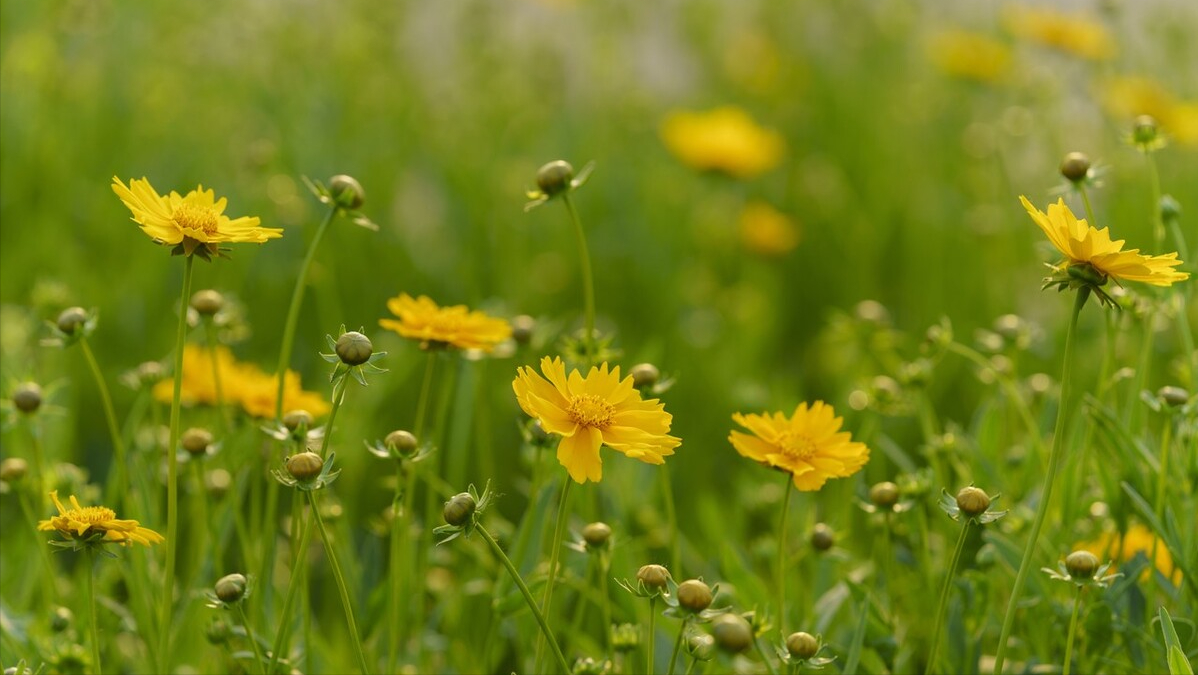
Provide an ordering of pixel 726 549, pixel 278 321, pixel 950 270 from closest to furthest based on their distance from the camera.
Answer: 1. pixel 726 549
2. pixel 278 321
3. pixel 950 270

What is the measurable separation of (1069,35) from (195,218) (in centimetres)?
198

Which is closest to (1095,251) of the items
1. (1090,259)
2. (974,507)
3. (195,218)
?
(1090,259)

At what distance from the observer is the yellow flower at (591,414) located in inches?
31.3

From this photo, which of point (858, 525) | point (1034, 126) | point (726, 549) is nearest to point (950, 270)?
point (1034, 126)

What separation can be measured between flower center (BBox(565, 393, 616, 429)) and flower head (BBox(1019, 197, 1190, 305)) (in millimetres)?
265

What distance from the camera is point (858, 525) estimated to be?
5.86 ft

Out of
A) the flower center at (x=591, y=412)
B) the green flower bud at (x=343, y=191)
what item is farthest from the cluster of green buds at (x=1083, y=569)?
the green flower bud at (x=343, y=191)

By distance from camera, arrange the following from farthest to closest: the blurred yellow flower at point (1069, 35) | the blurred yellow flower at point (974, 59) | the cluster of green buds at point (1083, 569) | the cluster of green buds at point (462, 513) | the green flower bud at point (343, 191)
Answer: the blurred yellow flower at point (974, 59) → the blurred yellow flower at point (1069, 35) → the green flower bud at point (343, 191) → the cluster of green buds at point (1083, 569) → the cluster of green buds at point (462, 513)

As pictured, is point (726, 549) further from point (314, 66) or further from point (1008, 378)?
point (314, 66)

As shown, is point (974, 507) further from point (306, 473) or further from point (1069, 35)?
point (1069, 35)

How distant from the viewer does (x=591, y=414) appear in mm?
818

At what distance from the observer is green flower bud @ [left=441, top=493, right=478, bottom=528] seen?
0.75m

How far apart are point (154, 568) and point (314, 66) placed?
170cm

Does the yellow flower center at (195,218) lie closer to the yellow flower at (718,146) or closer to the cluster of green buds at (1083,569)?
the cluster of green buds at (1083,569)
